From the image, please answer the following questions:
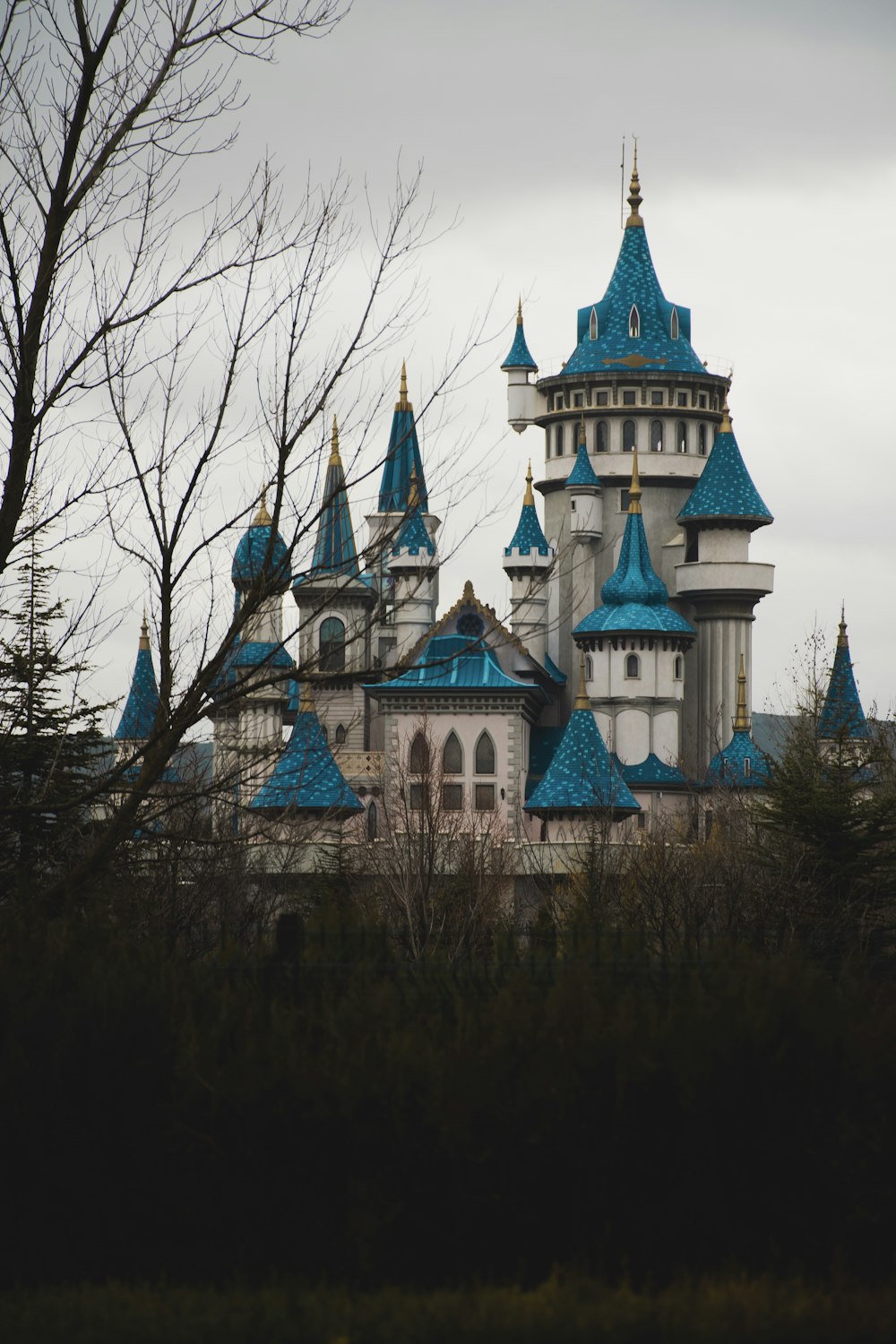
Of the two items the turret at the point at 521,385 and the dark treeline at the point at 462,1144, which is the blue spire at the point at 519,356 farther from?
the dark treeline at the point at 462,1144

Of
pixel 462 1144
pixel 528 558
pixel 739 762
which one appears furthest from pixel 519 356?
pixel 462 1144

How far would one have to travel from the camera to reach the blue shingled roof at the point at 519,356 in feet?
233

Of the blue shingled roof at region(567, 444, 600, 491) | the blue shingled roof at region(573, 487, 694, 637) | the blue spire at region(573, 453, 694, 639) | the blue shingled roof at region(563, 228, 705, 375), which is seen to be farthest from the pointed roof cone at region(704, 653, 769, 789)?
the blue shingled roof at region(563, 228, 705, 375)

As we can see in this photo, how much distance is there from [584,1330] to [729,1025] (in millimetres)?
1712

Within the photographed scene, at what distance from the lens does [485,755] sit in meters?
60.8

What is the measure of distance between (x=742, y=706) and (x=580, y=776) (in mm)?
10152

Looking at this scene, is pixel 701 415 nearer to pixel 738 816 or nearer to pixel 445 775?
pixel 445 775

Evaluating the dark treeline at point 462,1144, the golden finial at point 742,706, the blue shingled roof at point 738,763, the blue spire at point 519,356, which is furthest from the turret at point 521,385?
the dark treeline at point 462,1144

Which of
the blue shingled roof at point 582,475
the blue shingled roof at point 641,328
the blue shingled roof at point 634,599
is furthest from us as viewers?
the blue shingled roof at point 641,328

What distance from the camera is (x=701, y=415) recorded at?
229ft

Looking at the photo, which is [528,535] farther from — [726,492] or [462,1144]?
[462,1144]

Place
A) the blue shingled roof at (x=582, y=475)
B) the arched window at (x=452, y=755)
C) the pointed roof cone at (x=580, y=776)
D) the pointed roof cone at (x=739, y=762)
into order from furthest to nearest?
the blue shingled roof at (x=582, y=475) < the arched window at (x=452, y=755) < the pointed roof cone at (x=739, y=762) < the pointed roof cone at (x=580, y=776)

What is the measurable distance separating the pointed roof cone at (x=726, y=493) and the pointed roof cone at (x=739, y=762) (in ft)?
24.4

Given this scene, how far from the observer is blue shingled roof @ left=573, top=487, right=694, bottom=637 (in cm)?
6281
